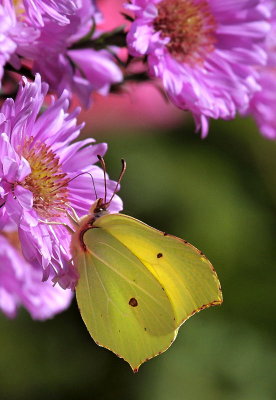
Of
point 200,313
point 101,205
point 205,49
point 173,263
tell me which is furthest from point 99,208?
point 200,313

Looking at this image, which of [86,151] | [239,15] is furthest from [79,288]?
[239,15]

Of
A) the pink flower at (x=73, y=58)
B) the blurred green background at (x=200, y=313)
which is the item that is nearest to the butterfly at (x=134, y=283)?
the pink flower at (x=73, y=58)

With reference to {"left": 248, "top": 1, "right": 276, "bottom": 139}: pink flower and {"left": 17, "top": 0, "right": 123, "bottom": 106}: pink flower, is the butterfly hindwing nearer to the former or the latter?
{"left": 17, "top": 0, "right": 123, "bottom": 106}: pink flower

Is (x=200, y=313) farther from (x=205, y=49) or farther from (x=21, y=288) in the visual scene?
(x=205, y=49)

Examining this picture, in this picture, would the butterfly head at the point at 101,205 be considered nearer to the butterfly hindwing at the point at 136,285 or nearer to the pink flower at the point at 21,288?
the butterfly hindwing at the point at 136,285

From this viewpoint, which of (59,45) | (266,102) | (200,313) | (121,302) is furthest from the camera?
(200,313)

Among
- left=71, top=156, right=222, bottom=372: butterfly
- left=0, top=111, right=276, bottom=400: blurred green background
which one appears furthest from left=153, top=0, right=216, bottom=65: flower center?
left=0, top=111, right=276, bottom=400: blurred green background
